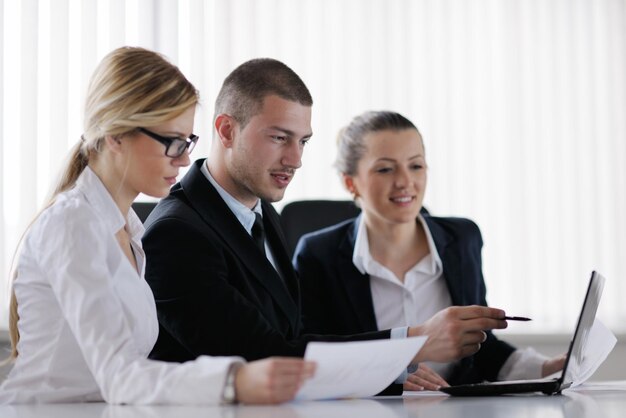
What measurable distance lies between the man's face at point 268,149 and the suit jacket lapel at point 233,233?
14 cm

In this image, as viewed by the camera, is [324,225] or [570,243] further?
[570,243]

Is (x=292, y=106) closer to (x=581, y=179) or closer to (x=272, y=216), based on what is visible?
(x=272, y=216)

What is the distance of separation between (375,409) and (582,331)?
527 mm

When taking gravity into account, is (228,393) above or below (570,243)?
above

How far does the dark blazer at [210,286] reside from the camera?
1.69 metres

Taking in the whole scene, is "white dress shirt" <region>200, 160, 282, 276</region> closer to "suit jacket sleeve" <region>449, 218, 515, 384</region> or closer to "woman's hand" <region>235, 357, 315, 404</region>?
"suit jacket sleeve" <region>449, 218, 515, 384</region>

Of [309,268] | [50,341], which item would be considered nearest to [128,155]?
[50,341]

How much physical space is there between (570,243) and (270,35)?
165 cm

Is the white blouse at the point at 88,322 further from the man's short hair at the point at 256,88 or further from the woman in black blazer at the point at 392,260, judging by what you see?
the woman in black blazer at the point at 392,260

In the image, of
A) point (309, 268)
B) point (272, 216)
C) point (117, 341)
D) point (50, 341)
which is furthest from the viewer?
point (309, 268)

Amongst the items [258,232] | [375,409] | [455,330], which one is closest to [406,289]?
[258,232]

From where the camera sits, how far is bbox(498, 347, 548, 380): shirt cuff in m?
2.29

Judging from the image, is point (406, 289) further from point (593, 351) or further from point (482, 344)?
point (593, 351)

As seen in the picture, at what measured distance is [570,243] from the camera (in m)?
3.87
